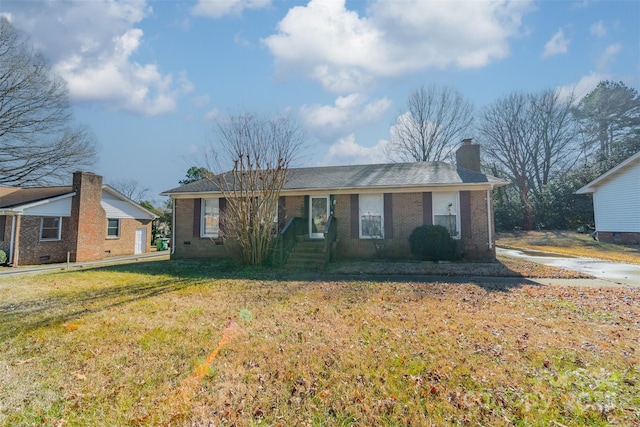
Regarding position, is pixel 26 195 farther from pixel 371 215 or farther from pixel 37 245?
pixel 371 215

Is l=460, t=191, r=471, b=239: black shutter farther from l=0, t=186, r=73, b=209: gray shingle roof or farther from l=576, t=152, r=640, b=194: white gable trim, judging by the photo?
l=0, t=186, r=73, b=209: gray shingle roof

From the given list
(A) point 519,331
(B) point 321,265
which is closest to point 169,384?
(A) point 519,331

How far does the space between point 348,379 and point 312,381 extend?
1.26 ft

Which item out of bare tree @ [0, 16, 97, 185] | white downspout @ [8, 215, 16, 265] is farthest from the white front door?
bare tree @ [0, 16, 97, 185]

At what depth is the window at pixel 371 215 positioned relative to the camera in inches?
501

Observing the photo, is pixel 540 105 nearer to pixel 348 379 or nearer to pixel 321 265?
pixel 321 265

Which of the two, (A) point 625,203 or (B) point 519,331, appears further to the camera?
(A) point 625,203

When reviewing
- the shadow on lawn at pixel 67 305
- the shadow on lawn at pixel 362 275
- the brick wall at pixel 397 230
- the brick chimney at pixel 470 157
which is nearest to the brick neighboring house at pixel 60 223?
the brick wall at pixel 397 230

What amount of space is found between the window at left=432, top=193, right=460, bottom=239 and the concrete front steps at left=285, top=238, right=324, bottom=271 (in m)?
4.88

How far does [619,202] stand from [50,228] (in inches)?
1289

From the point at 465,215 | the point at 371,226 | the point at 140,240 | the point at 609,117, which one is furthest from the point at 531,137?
the point at 140,240

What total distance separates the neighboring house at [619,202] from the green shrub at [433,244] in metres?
12.9

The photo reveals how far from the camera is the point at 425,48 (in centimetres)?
1086

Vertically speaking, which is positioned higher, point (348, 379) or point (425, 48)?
point (425, 48)
